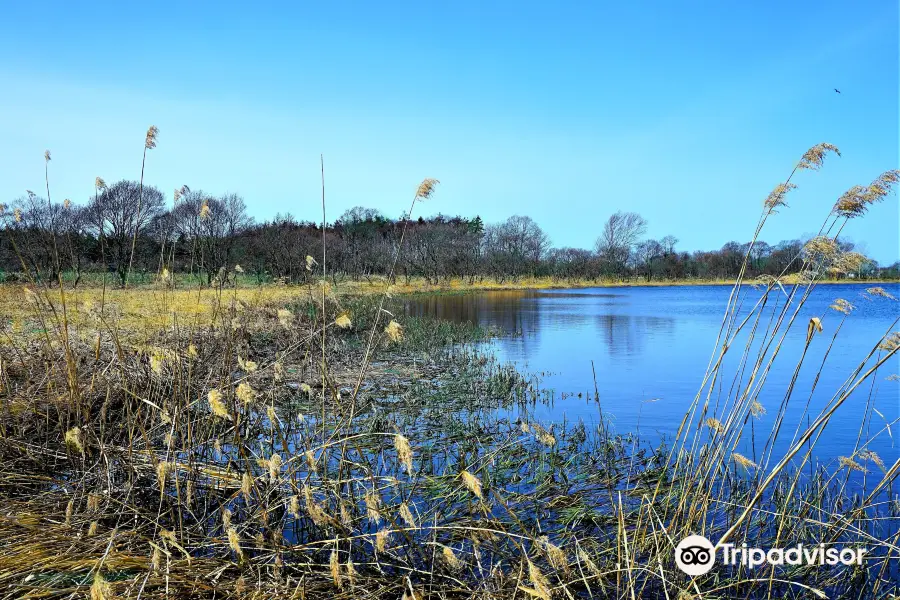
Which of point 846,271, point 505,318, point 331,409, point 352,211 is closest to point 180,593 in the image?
point 846,271

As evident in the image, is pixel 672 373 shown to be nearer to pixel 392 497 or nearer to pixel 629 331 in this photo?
pixel 629 331

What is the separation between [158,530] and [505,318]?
21.4m

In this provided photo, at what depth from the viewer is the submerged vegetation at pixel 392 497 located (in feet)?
10.1

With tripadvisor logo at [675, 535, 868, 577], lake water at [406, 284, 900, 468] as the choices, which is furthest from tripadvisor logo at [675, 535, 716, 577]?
lake water at [406, 284, 900, 468]

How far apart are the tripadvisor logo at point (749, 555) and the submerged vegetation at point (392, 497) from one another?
86 mm

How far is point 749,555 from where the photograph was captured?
3.77 m

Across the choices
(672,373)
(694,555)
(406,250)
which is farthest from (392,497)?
(406,250)

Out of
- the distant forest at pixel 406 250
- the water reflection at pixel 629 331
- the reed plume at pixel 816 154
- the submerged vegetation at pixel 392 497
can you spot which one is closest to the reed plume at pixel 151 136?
the submerged vegetation at pixel 392 497

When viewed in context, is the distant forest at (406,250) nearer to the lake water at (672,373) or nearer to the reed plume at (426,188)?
the lake water at (672,373)

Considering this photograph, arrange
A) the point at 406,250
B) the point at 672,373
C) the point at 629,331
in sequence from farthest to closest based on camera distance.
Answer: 1. the point at 406,250
2. the point at 629,331
3. the point at 672,373

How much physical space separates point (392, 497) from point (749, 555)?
2.60m

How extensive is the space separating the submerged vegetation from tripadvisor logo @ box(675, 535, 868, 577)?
0.28 ft

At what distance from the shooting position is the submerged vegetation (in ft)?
10.1

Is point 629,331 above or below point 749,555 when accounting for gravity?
below
